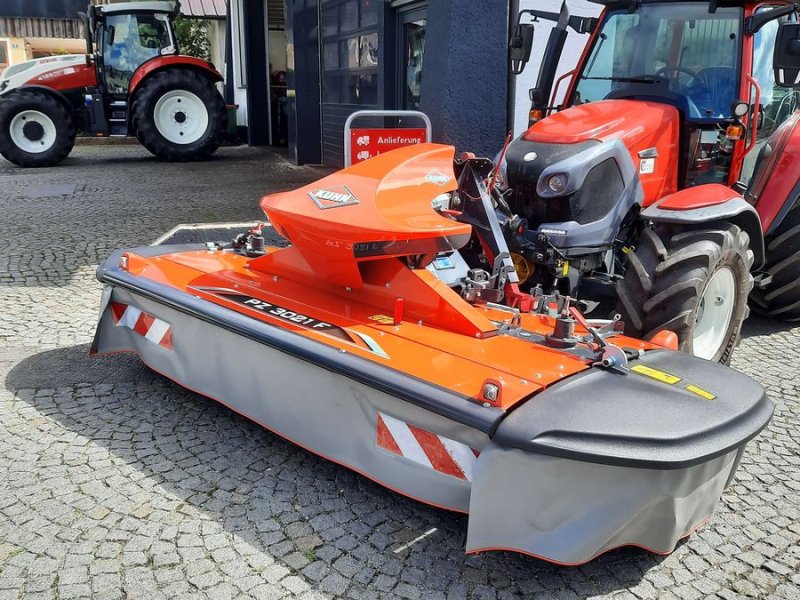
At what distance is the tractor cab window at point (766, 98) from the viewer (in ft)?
14.2

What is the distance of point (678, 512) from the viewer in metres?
2.52

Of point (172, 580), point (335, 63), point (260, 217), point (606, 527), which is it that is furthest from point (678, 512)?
point (335, 63)

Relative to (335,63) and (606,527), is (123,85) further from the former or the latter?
(606,527)

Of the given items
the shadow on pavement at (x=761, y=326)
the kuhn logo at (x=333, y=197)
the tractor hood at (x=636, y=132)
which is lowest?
the shadow on pavement at (x=761, y=326)

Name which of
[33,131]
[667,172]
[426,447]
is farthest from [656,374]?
[33,131]

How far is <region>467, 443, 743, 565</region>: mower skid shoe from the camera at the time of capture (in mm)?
2408

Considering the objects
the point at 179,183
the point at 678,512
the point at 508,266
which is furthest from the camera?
the point at 179,183

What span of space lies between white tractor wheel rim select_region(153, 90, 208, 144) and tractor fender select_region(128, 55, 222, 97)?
44 cm

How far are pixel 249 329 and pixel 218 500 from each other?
717 mm

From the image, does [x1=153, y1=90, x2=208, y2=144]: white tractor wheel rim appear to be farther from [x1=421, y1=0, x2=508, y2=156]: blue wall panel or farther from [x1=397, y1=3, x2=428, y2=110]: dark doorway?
[x1=421, y1=0, x2=508, y2=156]: blue wall panel

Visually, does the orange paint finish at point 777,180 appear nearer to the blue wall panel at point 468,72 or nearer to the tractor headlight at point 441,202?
the tractor headlight at point 441,202

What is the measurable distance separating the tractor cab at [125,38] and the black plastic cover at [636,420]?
12.2 m

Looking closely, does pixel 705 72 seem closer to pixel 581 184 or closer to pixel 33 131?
pixel 581 184

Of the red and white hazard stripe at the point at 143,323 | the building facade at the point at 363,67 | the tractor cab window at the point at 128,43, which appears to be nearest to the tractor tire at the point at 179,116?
the tractor cab window at the point at 128,43
